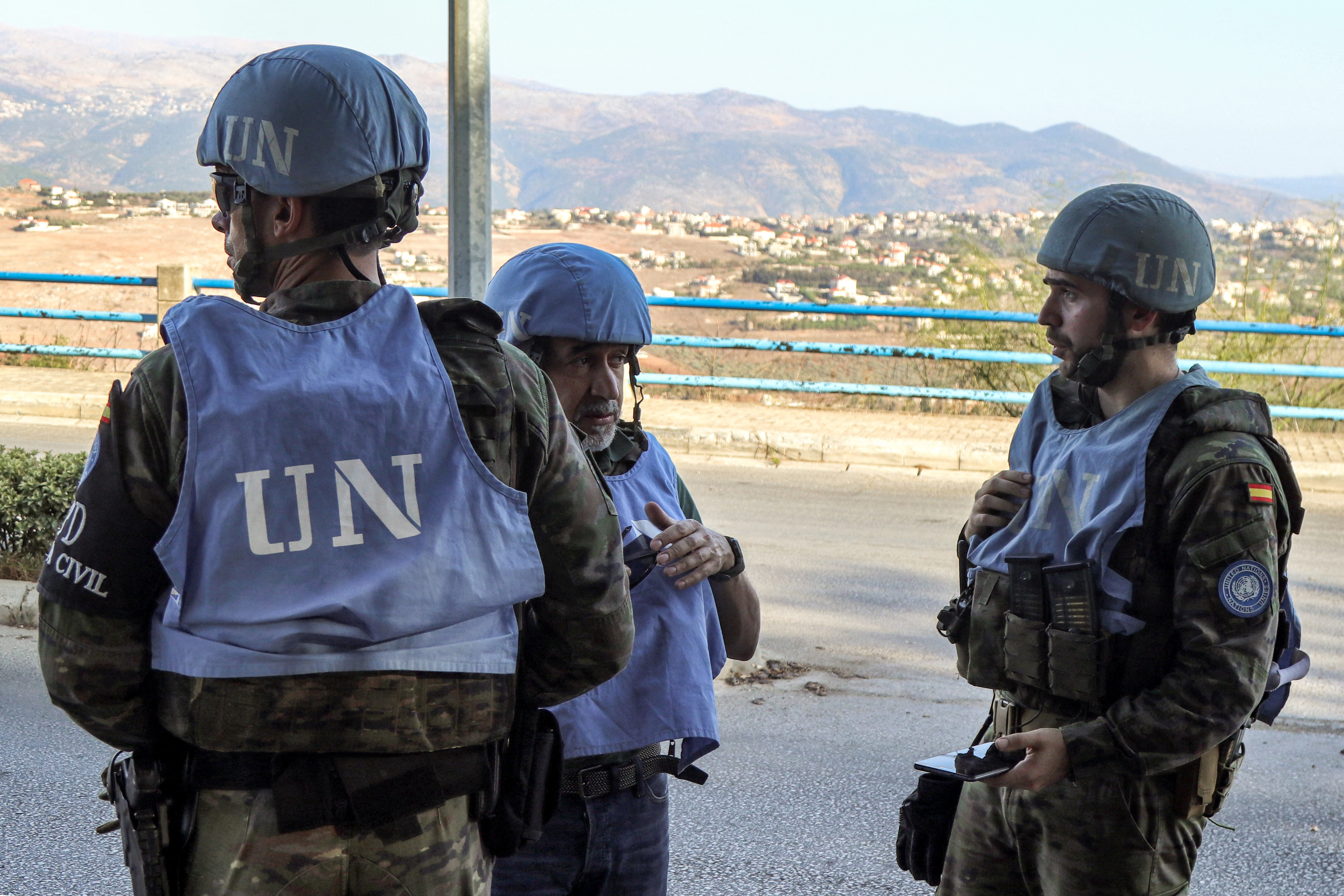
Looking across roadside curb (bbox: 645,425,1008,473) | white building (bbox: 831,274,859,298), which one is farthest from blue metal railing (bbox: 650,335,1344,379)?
white building (bbox: 831,274,859,298)

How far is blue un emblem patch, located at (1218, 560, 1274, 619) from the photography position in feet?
5.85

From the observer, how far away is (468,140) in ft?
16.8

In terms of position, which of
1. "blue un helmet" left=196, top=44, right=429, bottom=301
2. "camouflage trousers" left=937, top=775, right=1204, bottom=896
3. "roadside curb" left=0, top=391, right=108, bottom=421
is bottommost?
"roadside curb" left=0, top=391, right=108, bottom=421

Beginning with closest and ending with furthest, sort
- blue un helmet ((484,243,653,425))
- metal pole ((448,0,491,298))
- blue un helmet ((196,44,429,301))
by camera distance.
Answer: blue un helmet ((196,44,429,301))
blue un helmet ((484,243,653,425))
metal pole ((448,0,491,298))

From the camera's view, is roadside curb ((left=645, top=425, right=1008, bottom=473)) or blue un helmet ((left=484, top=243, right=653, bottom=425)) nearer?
blue un helmet ((left=484, top=243, right=653, bottom=425))

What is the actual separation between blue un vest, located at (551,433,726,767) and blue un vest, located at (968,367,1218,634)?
555mm

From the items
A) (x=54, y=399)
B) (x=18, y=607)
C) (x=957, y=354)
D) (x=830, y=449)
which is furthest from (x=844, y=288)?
(x=18, y=607)

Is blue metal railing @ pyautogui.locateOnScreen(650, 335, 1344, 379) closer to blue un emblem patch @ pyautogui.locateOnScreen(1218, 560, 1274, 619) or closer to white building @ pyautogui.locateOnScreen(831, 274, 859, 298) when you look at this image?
blue un emblem patch @ pyautogui.locateOnScreen(1218, 560, 1274, 619)

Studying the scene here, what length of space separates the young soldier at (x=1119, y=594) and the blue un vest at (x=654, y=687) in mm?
466

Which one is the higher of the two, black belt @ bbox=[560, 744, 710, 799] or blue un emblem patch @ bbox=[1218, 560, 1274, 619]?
blue un emblem patch @ bbox=[1218, 560, 1274, 619]

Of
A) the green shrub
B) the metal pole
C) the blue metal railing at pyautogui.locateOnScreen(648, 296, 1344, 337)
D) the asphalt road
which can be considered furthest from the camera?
the blue metal railing at pyautogui.locateOnScreen(648, 296, 1344, 337)

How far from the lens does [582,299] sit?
203cm

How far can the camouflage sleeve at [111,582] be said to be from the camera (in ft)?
4.27

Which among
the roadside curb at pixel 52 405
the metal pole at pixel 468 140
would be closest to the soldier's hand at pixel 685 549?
the metal pole at pixel 468 140
